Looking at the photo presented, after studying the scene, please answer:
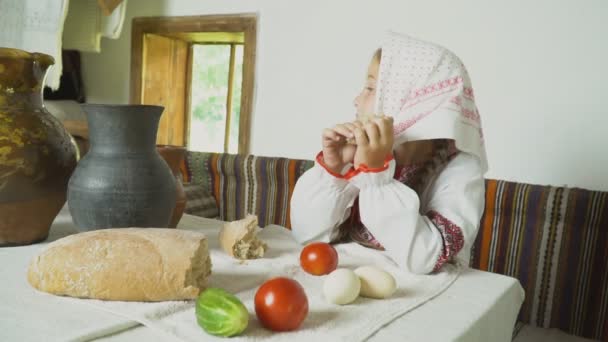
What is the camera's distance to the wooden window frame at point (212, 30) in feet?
9.03

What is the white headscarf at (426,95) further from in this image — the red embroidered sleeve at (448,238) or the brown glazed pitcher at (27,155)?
the brown glazed pitcher at (27,155)

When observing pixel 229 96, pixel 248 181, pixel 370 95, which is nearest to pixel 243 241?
pixel 370 95

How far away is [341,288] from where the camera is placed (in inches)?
25.8

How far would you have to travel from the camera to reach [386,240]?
924mm

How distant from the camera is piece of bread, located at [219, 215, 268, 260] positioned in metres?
0.87

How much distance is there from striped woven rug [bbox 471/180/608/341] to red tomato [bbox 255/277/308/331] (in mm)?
1295

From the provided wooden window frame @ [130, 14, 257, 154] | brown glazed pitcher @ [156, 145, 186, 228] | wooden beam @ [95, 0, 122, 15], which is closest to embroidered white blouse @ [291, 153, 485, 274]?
brown glazed pitcher @ [156, 145, 186, 228]

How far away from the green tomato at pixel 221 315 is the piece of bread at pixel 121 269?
9cm

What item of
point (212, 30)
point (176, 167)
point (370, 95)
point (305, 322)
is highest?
point (212, 30)

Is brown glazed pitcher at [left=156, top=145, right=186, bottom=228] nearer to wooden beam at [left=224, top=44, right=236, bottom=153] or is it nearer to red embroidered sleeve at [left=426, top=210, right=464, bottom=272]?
red embroidered sleeve at [left=426, top=210, right=464, bottom=272]

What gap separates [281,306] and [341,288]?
13 cm

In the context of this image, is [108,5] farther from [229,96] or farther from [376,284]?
[376,284]

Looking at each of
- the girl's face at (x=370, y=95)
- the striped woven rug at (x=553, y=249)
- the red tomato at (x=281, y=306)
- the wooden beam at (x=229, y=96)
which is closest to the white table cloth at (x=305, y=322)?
the red tomato at (x=281, y=306)

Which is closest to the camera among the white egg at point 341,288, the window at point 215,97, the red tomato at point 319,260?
the white egg at point 341,288
